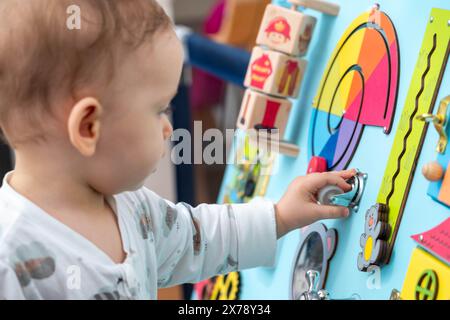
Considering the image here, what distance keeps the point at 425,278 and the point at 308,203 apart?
0.14 m

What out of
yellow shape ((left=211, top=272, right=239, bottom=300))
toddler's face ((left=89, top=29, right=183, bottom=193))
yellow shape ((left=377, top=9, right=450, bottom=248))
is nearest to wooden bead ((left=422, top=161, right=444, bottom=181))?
yellow shape ((left=377, top=9, right=450, bottom=248))

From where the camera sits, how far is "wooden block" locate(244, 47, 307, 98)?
0.68 meters

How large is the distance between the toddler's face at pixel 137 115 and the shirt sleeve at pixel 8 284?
9 cm

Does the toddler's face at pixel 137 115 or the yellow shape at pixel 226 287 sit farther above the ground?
the toddler's face at pixel 137 115

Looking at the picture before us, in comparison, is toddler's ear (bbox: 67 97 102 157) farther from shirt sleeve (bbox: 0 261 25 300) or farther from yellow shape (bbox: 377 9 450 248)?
yellow shape (bbox: 377 9 450 248)

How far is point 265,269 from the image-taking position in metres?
0.71

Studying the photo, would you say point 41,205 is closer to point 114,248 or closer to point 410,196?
point 114,248

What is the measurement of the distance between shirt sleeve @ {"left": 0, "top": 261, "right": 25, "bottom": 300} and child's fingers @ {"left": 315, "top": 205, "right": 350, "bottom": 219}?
0.24 meters

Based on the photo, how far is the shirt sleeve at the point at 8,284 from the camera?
440 mm

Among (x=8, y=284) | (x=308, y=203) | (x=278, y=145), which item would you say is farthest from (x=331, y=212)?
(x=8, y=284)

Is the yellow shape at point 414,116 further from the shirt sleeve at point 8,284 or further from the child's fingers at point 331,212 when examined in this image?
the shirt sleeve at point 8,284

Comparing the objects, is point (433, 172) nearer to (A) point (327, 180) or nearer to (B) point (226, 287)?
(A) point (327, 180)

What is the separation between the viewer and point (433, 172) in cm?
45

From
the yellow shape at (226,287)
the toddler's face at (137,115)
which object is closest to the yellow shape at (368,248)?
the toddler's face at (137,115)
